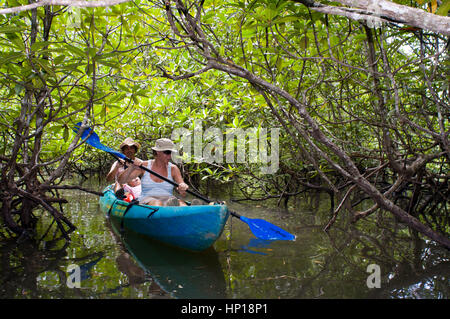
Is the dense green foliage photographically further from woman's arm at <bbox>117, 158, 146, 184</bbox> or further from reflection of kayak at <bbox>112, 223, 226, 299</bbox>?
reflection of kayak at <bbox>112, 223, 226, 299</bbox>

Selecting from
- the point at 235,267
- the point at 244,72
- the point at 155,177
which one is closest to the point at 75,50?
the point at 244,72

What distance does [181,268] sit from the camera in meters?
2.98

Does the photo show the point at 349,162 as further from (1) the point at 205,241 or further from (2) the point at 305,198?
(2) the point at 305,198

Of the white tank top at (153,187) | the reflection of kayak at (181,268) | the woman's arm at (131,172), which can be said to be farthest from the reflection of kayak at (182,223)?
the woman's arm at (131,172)

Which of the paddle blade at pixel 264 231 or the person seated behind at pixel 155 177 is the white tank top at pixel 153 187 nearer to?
the person seated behind at pixel 155 177

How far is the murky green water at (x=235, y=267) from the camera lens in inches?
96.2

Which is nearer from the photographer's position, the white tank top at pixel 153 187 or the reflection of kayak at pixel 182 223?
the reflection of kayak at pixel 182 223

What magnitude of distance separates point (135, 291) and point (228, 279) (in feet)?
2.39

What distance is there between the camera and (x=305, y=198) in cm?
795

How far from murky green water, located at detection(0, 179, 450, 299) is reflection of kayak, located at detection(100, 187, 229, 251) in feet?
0.41

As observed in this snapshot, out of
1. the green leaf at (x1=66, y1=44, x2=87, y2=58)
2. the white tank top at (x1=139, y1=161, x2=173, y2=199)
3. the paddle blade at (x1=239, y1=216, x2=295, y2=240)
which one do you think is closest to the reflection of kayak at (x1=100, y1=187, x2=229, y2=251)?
the white tank top at (x1=139, y1=161, x2=173, y2=199)

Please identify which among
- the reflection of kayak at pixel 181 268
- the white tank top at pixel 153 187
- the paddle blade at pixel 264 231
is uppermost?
the white tank top at pixel 153 187

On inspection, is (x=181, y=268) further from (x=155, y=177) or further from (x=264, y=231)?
(x=155, y=177)
